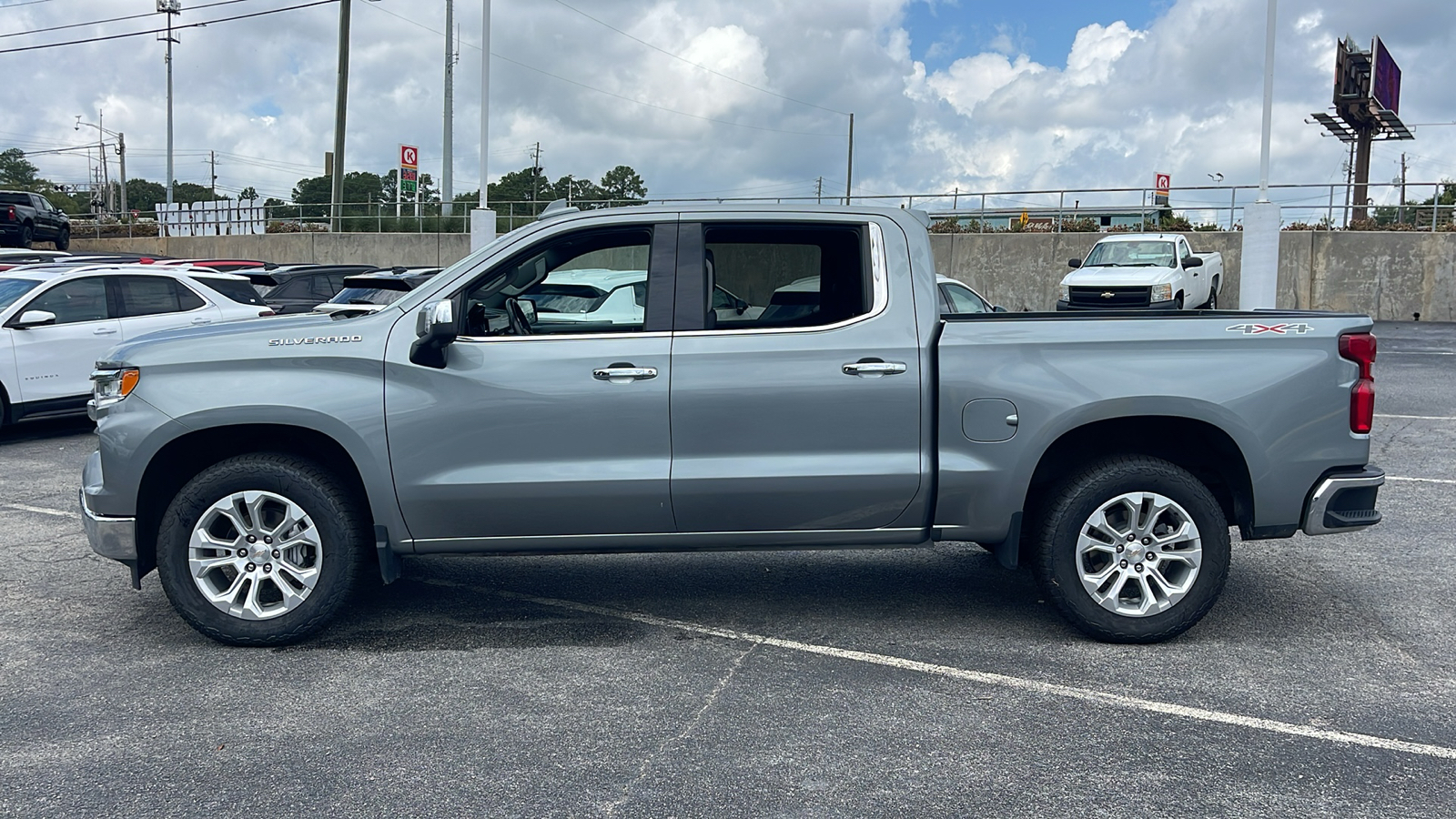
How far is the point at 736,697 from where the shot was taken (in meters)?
4.45

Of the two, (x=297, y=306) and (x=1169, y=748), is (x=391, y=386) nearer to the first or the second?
(x=1169, y=748)

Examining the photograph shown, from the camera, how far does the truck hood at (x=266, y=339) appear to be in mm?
4965

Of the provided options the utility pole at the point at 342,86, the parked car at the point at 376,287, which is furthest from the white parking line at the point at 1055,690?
the utility pole at the point at 342,86

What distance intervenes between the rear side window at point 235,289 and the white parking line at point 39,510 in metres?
5.19

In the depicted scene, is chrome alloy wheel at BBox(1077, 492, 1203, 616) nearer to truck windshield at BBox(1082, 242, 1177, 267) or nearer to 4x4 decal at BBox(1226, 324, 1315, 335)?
4x4 decal at BBox(1226, 324, 1315, 335)

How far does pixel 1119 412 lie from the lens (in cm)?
494

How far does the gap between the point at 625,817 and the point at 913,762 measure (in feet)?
3.26

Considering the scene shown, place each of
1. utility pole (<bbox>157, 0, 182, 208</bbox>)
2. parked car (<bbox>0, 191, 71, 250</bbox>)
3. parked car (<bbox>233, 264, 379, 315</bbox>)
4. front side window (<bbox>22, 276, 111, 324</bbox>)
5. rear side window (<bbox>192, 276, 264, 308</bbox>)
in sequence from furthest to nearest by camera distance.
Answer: utility pole (<bbox>157, 0, 182, 208</bbox>) → parked car (<bbox>0, 191, 71, 250</bbox>) → parked car (<bbox>233, 264, 379, 315</bbox>) → rear side window (<bbox>192, 276, 264, 308</bbox>) → front side window (<bbox>22, 276, 111, 324</bbox>)

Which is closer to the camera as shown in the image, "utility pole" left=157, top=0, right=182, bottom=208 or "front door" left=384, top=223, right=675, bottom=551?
"front door" left=384, top=223, right=675, bottom=551

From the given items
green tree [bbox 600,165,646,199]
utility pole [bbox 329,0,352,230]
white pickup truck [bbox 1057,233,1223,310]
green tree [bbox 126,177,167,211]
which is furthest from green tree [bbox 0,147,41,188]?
white pickup truck [bbox 1057,233,1223,310]

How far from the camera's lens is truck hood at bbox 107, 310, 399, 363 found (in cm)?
496

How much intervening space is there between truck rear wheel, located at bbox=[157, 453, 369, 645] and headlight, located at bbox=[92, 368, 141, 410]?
485 mm

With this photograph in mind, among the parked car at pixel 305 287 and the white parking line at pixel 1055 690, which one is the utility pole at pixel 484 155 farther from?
the white parking line at pixel 1055 690

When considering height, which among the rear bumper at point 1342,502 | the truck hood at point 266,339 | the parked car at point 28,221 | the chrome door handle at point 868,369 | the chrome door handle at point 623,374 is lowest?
the rear bumper at point 1342,502
